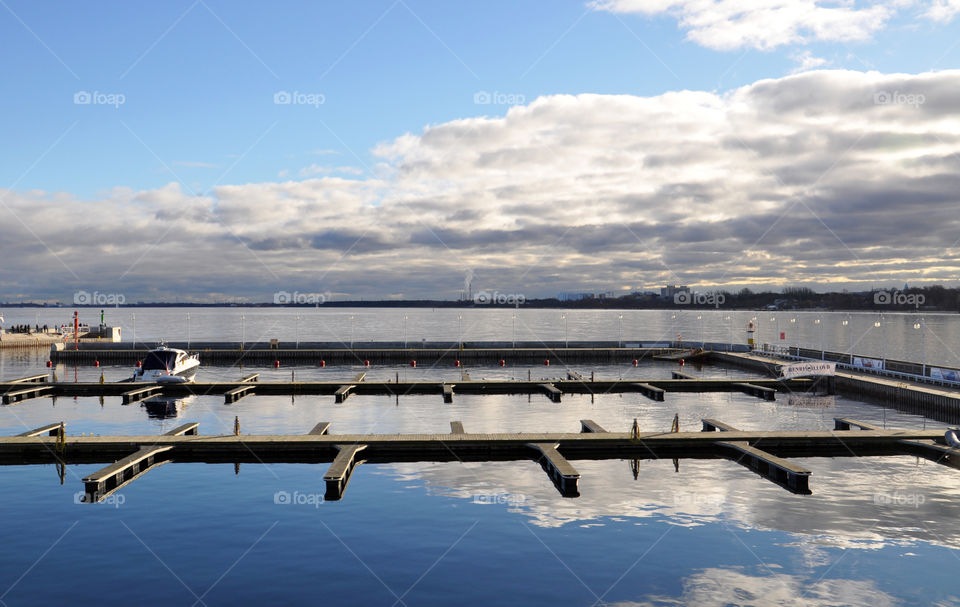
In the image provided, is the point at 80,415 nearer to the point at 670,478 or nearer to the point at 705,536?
the point at 670,478

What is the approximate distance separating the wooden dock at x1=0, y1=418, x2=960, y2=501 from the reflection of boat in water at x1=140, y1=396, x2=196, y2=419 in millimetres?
15742

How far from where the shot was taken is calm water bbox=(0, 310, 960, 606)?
20.9m

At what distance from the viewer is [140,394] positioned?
63219 mm

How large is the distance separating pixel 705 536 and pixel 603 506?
4.70m

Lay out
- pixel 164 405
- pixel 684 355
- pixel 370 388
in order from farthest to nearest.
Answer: pixel 684 355, pixel 370 388, pixel 164 405

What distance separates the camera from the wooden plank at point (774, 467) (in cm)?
3152

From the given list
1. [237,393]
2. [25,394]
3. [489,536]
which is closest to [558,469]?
[489,536]

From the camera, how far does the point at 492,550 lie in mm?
24234

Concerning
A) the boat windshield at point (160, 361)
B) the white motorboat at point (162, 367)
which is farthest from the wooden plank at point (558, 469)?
the boat windshield at point (160, 361)

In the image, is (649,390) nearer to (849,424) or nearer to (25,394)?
(849,424)

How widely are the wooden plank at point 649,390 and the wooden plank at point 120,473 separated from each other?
40.4 metres

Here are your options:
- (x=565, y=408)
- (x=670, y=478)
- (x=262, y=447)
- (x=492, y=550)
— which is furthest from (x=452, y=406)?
(x=492, y=550)

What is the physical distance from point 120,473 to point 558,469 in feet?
64.4

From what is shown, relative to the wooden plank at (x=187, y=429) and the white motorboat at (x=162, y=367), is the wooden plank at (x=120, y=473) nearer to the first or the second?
the wooden plank at (x=187, y=429)
